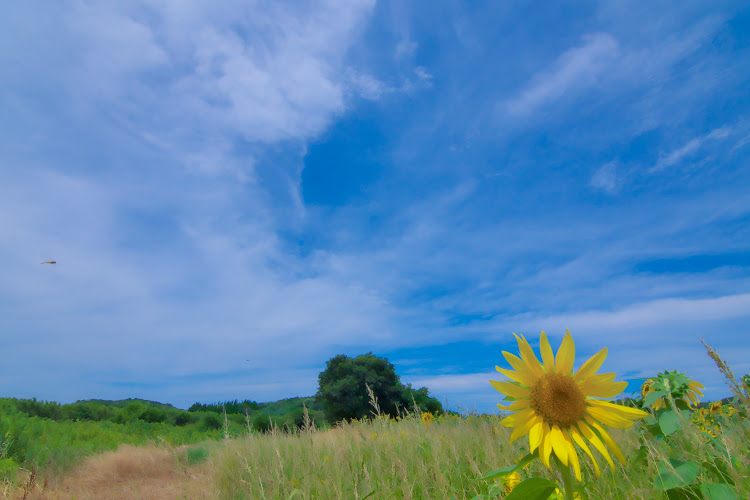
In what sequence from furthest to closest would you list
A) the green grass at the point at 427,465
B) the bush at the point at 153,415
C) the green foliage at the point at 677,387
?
the bush at the point at 153,415
the green grass at the point at 427,465
the green foliage at the point at 677,387

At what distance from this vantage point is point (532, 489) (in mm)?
1476

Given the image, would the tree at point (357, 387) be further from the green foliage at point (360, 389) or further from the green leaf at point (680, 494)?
the green leaf at point (680, 494)

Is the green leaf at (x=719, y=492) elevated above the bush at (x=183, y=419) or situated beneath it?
situated beneath

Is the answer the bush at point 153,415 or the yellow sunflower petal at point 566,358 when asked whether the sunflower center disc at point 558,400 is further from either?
the bush at point 153,415

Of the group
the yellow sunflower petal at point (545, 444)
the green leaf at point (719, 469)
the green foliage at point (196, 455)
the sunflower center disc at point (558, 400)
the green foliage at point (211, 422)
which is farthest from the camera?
the green foliage at point (211, 422)

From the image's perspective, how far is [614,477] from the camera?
3.37 metres

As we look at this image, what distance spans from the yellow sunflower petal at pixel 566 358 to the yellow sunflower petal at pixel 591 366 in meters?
0.04

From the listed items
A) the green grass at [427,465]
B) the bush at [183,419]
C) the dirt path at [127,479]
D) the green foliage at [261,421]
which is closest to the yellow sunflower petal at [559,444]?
the green grass at [427,465]

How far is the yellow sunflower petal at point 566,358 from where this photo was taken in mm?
1774

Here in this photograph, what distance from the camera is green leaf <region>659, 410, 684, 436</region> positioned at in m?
2.27

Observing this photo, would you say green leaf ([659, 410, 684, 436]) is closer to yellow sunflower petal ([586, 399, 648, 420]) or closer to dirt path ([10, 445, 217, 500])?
yellow sunflower petal ([586, 399, 648, 420])

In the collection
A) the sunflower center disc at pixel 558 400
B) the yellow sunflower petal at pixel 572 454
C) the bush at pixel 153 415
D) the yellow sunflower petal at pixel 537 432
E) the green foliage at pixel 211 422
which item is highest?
the bush at pixel 153 415

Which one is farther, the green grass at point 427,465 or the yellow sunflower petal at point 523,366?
the green grass at point 427,465

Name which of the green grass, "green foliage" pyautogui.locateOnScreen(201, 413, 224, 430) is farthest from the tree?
the green grass
